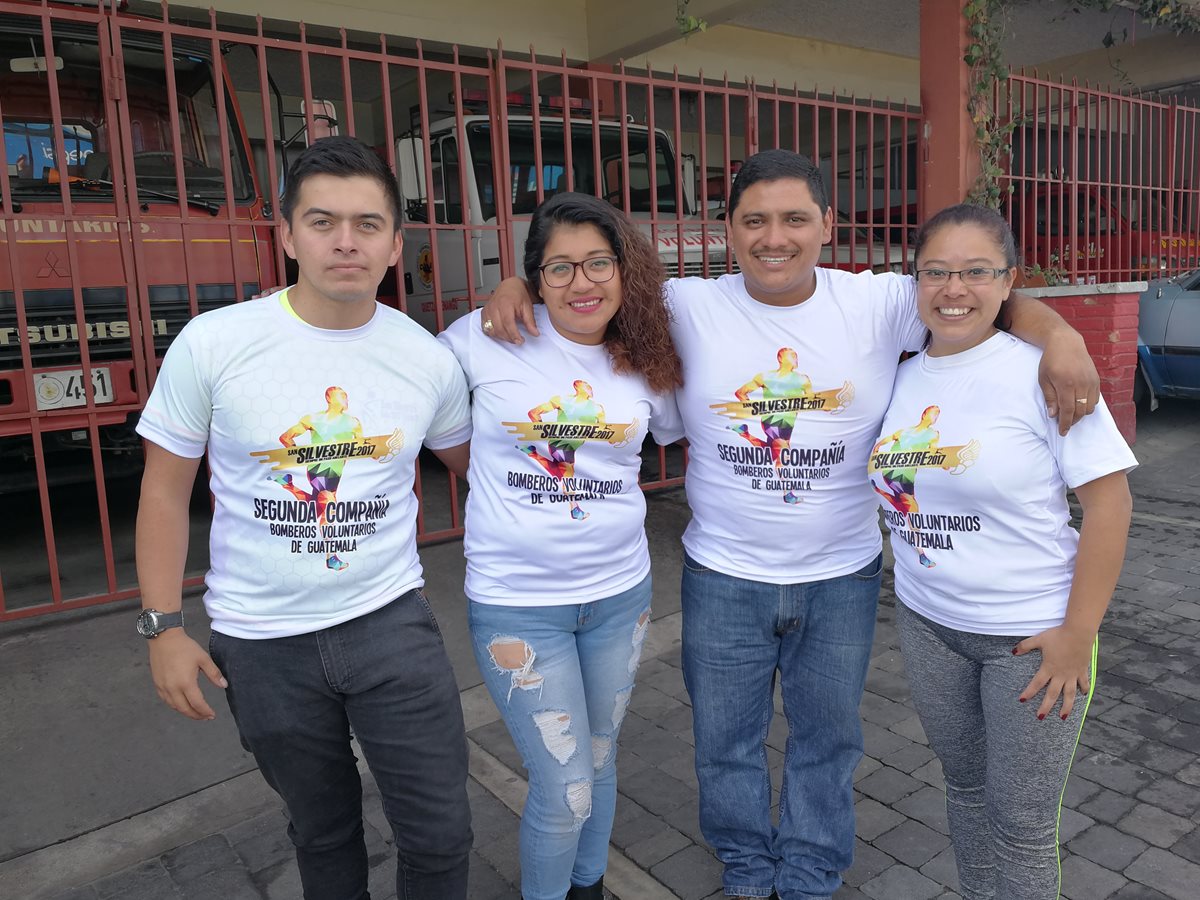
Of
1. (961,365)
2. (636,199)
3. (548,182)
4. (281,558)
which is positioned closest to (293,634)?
(281,558)

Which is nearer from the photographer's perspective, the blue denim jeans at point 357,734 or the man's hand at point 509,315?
the blue denim jeans at point 357,734

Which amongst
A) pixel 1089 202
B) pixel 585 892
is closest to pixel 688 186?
pixel 1089 202

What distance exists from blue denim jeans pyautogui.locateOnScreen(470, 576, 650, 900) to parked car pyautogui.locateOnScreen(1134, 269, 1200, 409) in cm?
764

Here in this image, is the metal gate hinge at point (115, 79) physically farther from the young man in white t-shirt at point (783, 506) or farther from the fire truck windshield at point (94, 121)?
the young man in white t-shirt at point (783, 506)

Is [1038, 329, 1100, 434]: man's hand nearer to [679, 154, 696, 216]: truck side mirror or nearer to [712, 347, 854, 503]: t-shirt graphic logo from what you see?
[712, 347, 854, 503]: t-shirt graphic logo

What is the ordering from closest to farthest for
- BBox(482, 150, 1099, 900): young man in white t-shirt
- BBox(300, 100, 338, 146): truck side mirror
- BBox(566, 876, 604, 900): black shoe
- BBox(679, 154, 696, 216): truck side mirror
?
1. BBox(482, 150, 1099, 900): young man in white t-shirt
2. BBox(566, 876, 604, 900): black shoe
3. BBox(300, 100, 338, 146): truck side mirror
4. BBox(679, 154, 696, 216): truck side mirror

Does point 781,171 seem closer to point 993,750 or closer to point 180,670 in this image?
point 993,750

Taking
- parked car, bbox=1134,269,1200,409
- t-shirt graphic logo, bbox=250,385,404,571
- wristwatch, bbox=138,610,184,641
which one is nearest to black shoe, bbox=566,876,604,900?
t-shirt graphic logo, bbox=250,385,404,571

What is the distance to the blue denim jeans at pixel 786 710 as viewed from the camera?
224 cm

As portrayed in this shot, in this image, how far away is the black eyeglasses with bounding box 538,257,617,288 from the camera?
205 centimetres

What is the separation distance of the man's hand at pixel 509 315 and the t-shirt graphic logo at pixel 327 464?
1.38ft

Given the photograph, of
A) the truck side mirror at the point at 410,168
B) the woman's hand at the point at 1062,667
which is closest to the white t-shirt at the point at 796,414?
the woman's hand at the point at 1062,667

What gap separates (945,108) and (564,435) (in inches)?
223

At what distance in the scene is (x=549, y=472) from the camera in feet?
6.77
